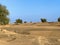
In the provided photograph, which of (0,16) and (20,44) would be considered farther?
(0,16)

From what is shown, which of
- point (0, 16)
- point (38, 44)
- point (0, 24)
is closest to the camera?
point (38, 44)

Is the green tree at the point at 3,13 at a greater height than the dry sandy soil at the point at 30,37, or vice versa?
the green tree at the point at 3,13

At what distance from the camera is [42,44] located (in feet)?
57.9

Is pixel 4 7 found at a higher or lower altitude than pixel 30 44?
higher

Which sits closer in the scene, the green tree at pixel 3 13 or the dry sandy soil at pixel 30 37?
the dry sandy soil at pixel 30 37

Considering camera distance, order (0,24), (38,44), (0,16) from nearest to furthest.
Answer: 1. (38,44)
2. (0,16)
3. (0,24)

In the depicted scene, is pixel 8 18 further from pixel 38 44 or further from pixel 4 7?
pixel 38 44

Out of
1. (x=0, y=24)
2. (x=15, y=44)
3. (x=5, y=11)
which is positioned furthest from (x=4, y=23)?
(x=15, y=44)

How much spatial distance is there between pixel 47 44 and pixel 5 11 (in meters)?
35.4

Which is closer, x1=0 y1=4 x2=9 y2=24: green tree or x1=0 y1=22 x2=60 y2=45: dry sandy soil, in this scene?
x1=0 y1=22 x2=60 y2=45: dry sandy soil

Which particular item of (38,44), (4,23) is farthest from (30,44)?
(4,23)

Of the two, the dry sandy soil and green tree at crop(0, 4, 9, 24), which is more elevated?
green tree at crop(0, 4, 9, 24)

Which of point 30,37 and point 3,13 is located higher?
point 3,13

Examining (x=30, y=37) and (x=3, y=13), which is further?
(x=3, y=13)
